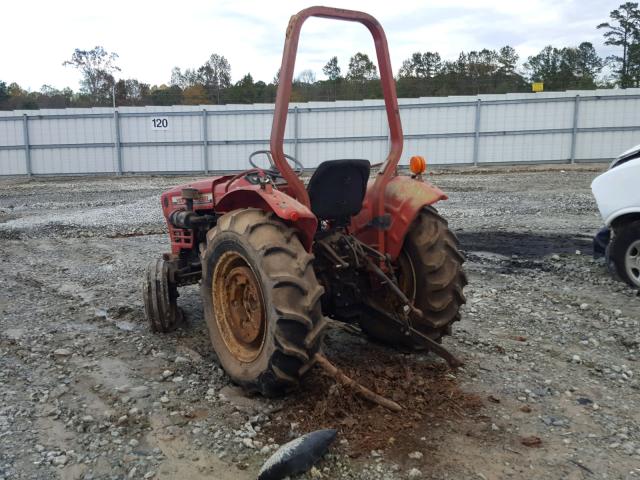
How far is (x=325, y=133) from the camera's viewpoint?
22.6 m

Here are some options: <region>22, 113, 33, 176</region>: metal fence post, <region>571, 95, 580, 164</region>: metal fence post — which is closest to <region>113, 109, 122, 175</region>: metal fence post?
<region>22, 113, 33, 176</region>: metal fence post

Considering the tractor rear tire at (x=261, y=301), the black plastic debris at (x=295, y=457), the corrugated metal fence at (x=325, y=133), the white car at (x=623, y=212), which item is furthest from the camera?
the corrugated metal fence at (x=325, y=133)

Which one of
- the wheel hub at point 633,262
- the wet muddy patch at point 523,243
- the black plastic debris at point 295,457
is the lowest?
the black plastic debris at point 295,457

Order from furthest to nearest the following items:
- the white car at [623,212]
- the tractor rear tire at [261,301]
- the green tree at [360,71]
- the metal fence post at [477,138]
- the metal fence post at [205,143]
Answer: the green tree at [360,71] → the metal fence post at [205,143] → the metal fence post at [477,138] → the white car at [623,212] → the tractor rear tire at [261,301]

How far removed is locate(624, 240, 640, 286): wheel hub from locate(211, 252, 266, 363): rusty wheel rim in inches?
170

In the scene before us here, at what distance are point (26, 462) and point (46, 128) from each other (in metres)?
22.6

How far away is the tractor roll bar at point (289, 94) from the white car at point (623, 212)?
3.17m

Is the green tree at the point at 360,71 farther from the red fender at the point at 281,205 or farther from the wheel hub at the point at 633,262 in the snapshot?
the red fender at the point at 281,205

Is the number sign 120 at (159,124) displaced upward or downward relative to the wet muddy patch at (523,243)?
upward

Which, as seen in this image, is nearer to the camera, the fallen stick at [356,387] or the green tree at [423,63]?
the fallen stick at [356,387]

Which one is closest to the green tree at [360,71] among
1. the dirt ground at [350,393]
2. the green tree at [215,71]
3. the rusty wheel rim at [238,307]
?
the green tree at [215,71]

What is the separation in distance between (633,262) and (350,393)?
4066 mm

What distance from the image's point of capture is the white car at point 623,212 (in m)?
5.88

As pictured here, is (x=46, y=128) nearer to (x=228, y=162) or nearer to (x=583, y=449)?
(x=228, y=162)
